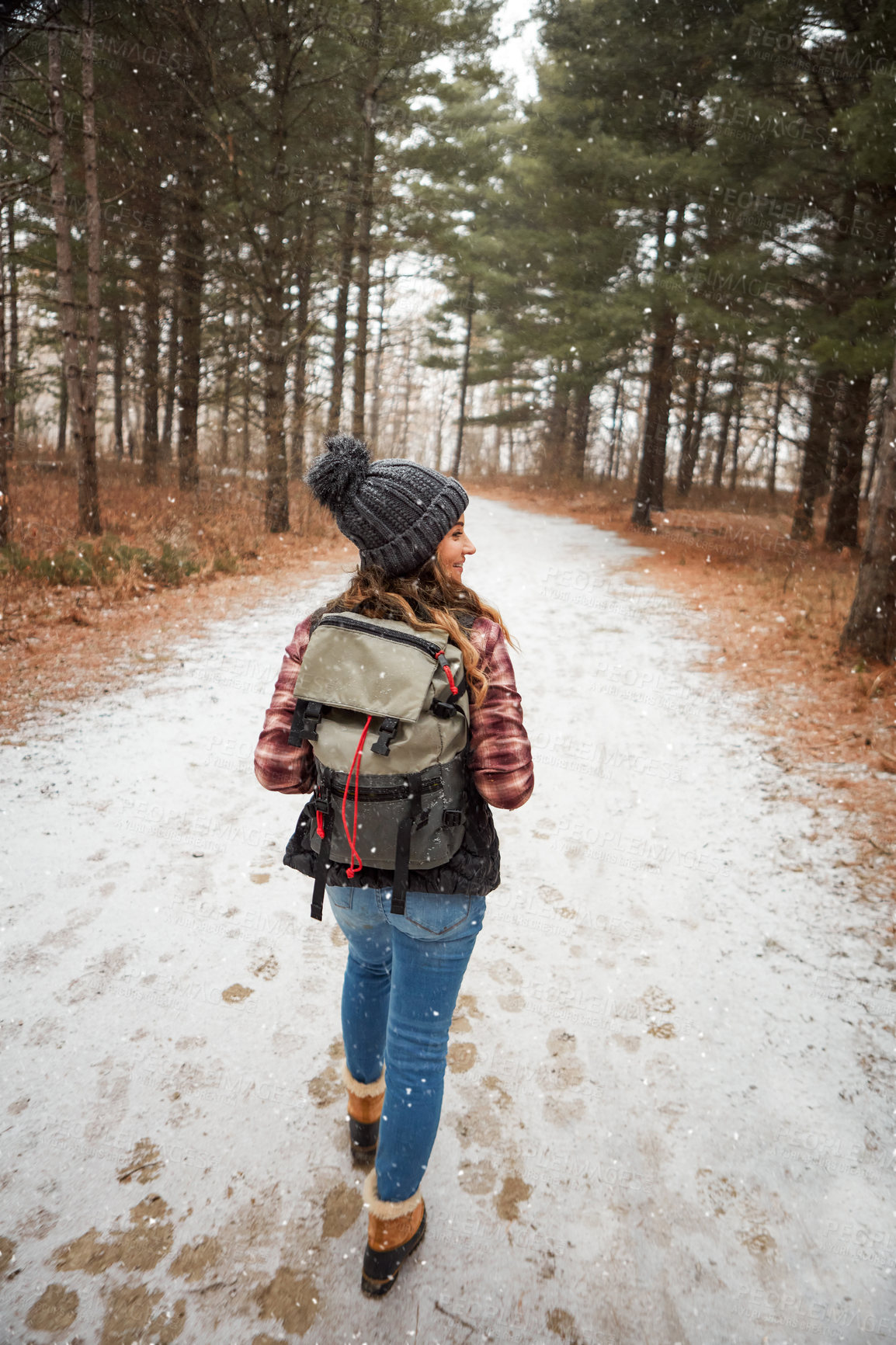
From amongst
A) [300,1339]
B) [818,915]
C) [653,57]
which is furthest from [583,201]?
→ [300,1339]

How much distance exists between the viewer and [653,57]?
1257 cm

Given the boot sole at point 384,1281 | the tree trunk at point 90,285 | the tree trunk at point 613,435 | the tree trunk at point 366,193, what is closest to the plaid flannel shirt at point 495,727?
the boot sole at point 384,1281

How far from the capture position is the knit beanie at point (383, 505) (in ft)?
5.38

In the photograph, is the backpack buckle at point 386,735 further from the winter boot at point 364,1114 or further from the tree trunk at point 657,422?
the tree trunk at point 657,422

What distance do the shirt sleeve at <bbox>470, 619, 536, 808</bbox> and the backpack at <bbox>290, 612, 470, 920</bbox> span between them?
0.05 metres

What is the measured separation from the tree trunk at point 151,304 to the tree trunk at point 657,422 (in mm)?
9662

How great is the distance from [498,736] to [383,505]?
622mm

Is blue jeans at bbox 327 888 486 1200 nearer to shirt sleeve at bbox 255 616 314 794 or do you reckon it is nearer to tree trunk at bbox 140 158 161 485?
shirt sleeve at bbox 255 616 314 794

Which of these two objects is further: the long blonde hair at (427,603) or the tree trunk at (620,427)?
the tree trunk at (620,427)

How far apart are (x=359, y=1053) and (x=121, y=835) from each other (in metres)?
2.21

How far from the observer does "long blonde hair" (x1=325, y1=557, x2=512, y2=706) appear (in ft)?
5.23

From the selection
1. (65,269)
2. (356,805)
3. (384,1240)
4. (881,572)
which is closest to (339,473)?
(356,805)

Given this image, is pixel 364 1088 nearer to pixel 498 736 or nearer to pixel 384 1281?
pixel 384 1281

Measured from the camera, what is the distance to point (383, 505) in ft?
5.37
